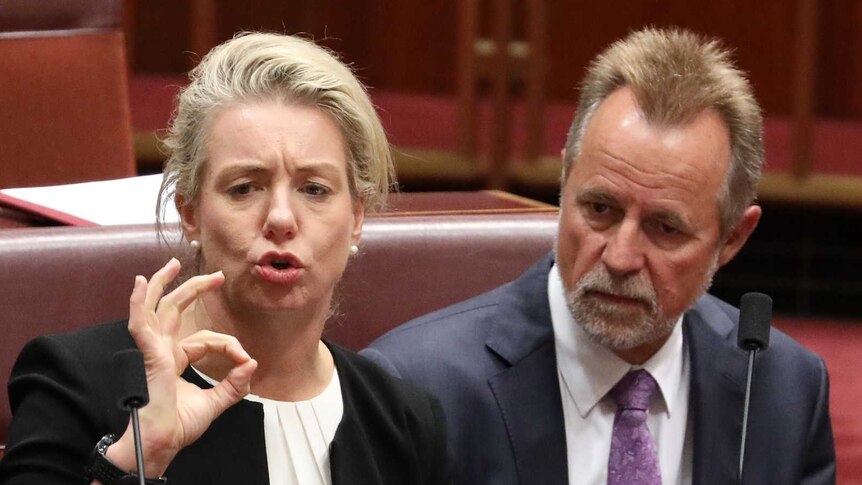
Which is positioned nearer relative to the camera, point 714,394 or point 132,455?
point 132,455

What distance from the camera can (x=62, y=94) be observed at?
5.32 feet

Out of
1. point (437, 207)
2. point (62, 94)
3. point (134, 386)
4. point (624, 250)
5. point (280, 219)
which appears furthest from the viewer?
point (62, 94)

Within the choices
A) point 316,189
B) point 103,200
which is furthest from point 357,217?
point 103,200

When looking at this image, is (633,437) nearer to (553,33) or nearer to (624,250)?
(624,250)

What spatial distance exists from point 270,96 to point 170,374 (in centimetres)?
20

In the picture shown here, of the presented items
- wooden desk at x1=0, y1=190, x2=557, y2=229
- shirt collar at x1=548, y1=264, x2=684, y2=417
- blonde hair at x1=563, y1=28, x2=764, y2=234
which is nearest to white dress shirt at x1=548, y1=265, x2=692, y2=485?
shirt collar at x1=548, y1=264, x2=684, y2=417

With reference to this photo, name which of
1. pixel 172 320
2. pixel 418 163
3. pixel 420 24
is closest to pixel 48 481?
pixel 172 320

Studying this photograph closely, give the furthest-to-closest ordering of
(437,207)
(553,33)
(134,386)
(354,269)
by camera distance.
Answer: (553,33), (437,207), (354,269), (134,386)

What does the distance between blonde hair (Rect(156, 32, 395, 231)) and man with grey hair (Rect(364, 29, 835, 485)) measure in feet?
0.59

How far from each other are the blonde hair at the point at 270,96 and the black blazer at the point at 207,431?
4.1 inches

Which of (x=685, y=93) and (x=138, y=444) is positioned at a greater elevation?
(x=685, y=93)

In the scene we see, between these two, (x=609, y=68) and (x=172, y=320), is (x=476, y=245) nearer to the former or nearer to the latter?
(x=609, y=68)

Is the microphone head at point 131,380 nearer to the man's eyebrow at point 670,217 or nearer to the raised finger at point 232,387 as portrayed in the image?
the raised finger at point 232,387

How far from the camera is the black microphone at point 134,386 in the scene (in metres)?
0.71
